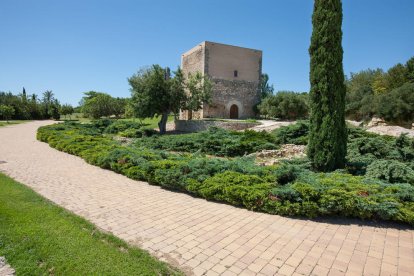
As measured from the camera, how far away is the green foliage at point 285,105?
26.3 meters

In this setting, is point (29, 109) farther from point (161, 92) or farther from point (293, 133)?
point (293, 133)

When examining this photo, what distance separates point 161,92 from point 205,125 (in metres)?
4.60

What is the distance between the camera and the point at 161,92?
2103 cm

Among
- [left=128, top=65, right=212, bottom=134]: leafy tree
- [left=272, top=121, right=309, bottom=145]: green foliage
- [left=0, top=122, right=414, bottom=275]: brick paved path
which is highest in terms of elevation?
[left=128, top=65, right=212, bottom=134]: leafy tree

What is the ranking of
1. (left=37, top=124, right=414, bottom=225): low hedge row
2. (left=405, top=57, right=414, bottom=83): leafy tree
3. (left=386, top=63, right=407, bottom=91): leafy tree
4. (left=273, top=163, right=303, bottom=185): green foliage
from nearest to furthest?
(left=37, top=124, right=414, bottom=225): low hedge row, (left=273, top=163, right=303, bottom=185): green foliage, (left=405, top=57, right=414, bottom=83): leafy tree, (left=386, top=63, right=407, bottom=91): leafy tree

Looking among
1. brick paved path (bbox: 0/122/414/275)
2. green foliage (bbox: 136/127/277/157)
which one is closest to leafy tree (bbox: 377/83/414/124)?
green foliage (bbox: 136/127/277/157)

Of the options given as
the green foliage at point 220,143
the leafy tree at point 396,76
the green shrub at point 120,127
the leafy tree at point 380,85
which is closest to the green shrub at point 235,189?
the green foliage at point 220,143

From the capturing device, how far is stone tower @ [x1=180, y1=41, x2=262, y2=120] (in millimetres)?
26453

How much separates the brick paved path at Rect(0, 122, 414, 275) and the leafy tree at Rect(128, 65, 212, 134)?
1526cm

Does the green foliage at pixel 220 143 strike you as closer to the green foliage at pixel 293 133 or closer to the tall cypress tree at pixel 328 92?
the green foliage at pixel 293 133

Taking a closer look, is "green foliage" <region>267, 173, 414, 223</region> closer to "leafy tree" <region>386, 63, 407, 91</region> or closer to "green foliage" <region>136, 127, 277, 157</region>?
"green foliage" <region>136, 127, 277, 157</region>

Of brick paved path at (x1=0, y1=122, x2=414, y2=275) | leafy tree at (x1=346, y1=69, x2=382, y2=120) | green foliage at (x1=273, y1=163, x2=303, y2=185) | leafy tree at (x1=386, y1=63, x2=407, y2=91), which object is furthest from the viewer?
leafy tree at (x1=386, y1=63, x2=407, y2=91)

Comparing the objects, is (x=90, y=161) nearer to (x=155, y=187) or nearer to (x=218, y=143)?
(x=155, y=187)

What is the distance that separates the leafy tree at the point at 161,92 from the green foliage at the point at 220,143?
677 cm
